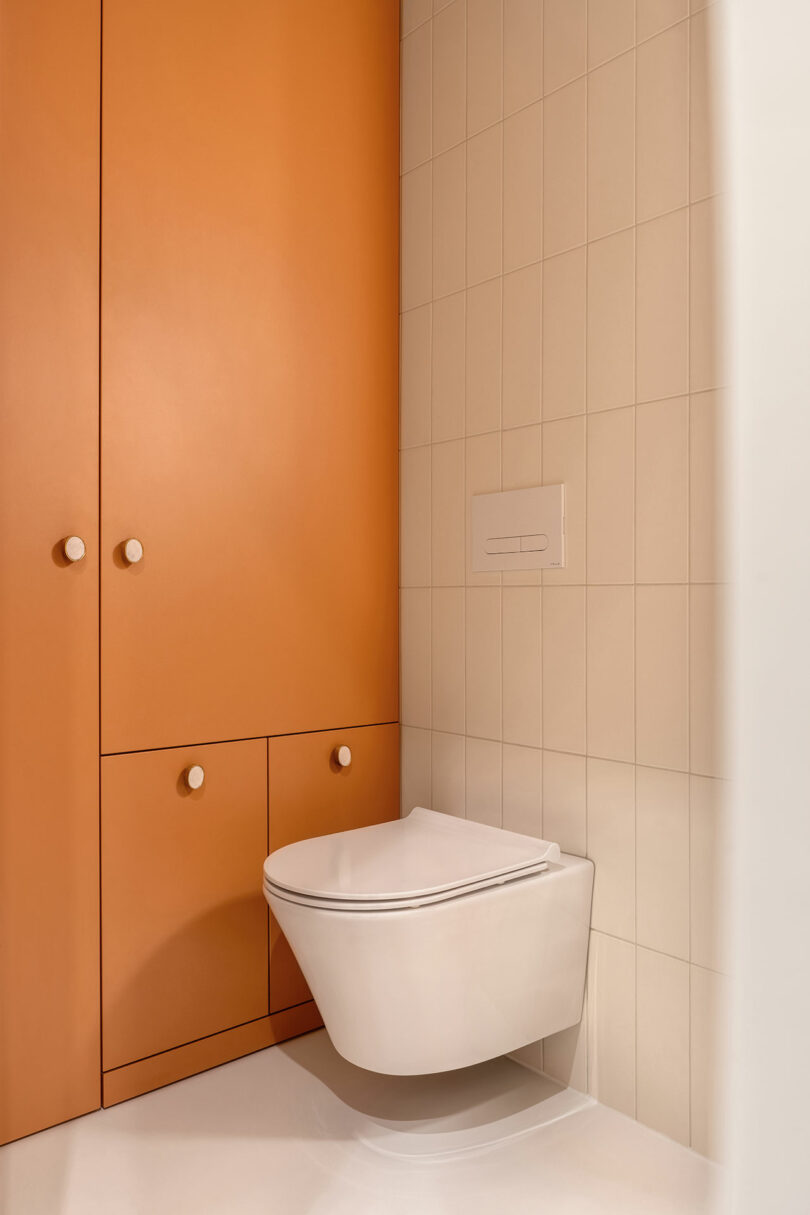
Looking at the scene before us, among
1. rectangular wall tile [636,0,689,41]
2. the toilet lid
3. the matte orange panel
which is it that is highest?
rectangular wall tile [636,0,689,41]

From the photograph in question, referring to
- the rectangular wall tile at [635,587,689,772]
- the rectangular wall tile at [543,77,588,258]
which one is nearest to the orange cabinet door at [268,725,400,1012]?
the rectangular wall tile at [635,587,689,772]

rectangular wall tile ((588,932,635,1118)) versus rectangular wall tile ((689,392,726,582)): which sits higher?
rectangular wall tile ((689,392,726,582))

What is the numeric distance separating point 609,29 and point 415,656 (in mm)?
1178

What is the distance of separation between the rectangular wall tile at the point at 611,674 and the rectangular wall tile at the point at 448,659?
1.09 ft

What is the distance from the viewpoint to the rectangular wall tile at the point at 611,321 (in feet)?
4.52

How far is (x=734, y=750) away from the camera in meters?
0.11

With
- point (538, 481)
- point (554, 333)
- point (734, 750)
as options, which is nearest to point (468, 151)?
point (554, 333)

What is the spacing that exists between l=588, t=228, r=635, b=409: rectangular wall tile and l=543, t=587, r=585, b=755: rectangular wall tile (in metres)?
0.33

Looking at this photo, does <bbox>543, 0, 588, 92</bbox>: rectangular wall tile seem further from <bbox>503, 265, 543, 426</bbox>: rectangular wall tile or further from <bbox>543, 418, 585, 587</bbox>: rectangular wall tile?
<bbox>543, 418, 585, 587</bbox>: rectangular wall tile

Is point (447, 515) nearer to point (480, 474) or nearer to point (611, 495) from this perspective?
point (480, 474)

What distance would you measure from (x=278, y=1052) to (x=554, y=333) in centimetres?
142

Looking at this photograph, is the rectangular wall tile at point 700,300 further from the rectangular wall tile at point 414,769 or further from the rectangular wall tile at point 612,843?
the rectangular wall tile at point 414,769

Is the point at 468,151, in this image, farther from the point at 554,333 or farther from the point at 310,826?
the point at 310,826

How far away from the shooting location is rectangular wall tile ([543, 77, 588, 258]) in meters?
1.46
